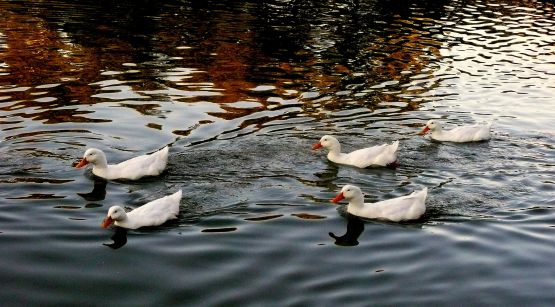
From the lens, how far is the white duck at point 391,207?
36.8 ft

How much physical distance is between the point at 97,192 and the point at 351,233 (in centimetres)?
477

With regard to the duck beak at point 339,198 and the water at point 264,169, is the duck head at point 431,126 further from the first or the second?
the duck beak at point 339,198

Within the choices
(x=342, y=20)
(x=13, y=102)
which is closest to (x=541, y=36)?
(x=342, y=20)

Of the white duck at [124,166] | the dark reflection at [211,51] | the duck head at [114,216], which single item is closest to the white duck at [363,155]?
the dark reflection at [211,51]

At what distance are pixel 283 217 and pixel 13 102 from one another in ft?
31.8

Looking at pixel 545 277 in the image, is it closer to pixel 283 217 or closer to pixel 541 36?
pixel 283 217

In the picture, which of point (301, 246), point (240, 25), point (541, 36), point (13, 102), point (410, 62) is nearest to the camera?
point (301, 246)

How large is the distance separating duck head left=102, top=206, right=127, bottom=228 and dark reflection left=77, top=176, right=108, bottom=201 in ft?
5.12

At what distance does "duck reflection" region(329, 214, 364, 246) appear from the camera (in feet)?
34.6

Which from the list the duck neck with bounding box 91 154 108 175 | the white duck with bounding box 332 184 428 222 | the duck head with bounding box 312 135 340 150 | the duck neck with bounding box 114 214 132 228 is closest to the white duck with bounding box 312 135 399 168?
the duck head with bounding box 312 135 340 150

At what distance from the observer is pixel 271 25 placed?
1281 inches

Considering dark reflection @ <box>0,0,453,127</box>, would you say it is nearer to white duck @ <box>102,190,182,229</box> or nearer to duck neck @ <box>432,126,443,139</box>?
duck neck @ <box>432,126,443,139</box>

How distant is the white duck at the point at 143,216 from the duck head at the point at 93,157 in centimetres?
215

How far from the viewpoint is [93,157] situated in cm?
1238
